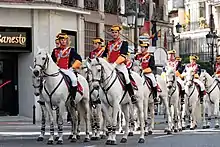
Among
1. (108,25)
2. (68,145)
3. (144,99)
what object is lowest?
(68,145)

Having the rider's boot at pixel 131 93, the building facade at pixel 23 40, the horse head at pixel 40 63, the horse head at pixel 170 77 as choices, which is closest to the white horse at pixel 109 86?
the rider's boot at pixel 131 93

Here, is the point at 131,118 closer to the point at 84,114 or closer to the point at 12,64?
the point at 84,114

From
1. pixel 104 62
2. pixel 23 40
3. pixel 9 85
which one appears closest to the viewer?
pixel 104 62

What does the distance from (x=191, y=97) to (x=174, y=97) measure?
167 centimetres

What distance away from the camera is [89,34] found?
3531 cm

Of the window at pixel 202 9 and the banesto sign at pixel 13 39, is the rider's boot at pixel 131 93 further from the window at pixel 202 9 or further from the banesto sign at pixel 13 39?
the window at pixel 202 9

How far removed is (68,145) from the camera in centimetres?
1703

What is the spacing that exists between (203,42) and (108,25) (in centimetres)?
4404

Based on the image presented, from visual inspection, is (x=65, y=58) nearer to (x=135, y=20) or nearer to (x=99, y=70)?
(x=99, y=70)

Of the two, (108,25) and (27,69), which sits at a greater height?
(108,25)

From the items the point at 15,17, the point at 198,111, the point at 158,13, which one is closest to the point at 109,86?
the point at 198,111

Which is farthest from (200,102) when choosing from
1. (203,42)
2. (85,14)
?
(203,42)

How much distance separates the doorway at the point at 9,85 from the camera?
3216cm

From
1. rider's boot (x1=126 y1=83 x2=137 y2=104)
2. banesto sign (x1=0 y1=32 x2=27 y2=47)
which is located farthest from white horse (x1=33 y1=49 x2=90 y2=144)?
banesto sign (x1=0 y1=32 x2=27 y2=47)
